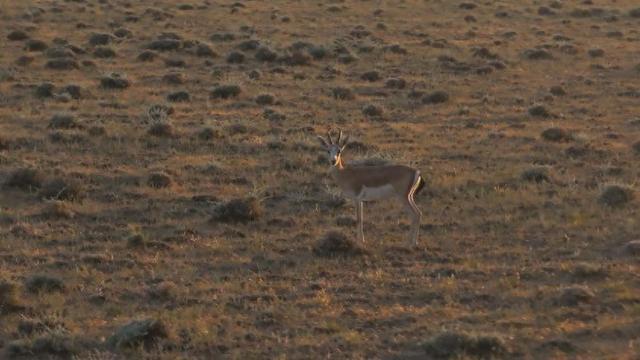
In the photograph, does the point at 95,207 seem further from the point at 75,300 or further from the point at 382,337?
the point at 382,337

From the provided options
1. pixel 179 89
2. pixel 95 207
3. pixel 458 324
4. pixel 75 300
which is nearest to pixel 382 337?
pixel 458 324

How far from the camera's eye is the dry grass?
10195 mm

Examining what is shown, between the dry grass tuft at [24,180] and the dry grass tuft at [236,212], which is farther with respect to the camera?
the dry grass tuft at [24,180]

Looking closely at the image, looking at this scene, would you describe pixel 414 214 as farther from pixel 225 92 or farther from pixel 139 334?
pixel 225 92

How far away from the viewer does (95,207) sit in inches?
599

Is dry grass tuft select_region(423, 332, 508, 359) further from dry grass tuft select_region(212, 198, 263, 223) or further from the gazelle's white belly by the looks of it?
dry grass tuft select_region(212, 198, 263, 223)

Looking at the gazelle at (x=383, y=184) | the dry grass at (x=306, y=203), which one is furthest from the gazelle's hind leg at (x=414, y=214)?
the dry grass at (x=306, y=203)

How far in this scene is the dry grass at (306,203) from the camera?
33.4 feet

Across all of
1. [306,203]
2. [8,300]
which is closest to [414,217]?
[306,203]

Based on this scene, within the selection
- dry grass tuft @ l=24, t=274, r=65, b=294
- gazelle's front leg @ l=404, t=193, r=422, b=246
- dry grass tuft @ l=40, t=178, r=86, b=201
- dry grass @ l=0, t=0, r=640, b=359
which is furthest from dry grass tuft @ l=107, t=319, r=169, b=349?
dry grass tuft @ l=40, t=178, r=86, b=201

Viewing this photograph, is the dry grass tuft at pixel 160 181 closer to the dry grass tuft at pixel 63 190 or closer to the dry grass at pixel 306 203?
the dry grass at pixel 306 203

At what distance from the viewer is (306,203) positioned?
1559 centimetres

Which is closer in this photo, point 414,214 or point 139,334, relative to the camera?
point 139,334

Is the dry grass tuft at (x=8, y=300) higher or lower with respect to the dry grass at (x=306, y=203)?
higher
